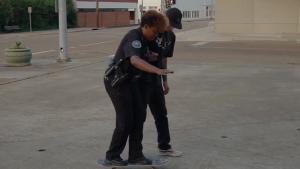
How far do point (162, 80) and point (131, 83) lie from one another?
0.79 m

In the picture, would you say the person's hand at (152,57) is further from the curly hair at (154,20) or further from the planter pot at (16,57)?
the planter pot at (16,57)

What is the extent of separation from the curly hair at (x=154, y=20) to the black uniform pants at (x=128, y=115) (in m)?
0.57

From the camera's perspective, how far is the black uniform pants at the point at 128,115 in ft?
17.8

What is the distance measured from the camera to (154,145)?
680 centimetres

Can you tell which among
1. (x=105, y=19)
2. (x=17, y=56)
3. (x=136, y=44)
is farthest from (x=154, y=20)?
(x=105, y=19)

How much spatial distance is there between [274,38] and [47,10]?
29139 mm

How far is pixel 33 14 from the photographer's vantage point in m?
54.0

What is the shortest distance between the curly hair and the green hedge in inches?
1732

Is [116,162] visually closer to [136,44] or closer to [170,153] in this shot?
[170,153]

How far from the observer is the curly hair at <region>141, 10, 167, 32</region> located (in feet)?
17.3

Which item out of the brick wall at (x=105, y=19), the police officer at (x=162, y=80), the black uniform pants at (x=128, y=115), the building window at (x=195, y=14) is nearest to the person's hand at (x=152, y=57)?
the police officer at (x=162, y=80)

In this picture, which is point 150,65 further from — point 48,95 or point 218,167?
point 48,95

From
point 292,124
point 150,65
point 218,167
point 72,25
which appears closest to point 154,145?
point 218,167

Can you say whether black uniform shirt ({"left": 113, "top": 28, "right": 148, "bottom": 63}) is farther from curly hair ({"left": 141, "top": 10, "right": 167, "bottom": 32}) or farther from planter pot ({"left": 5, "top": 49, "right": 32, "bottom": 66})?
planter pot ({"left": 5, "top": 49, "right": 32, "bottom": 66})
